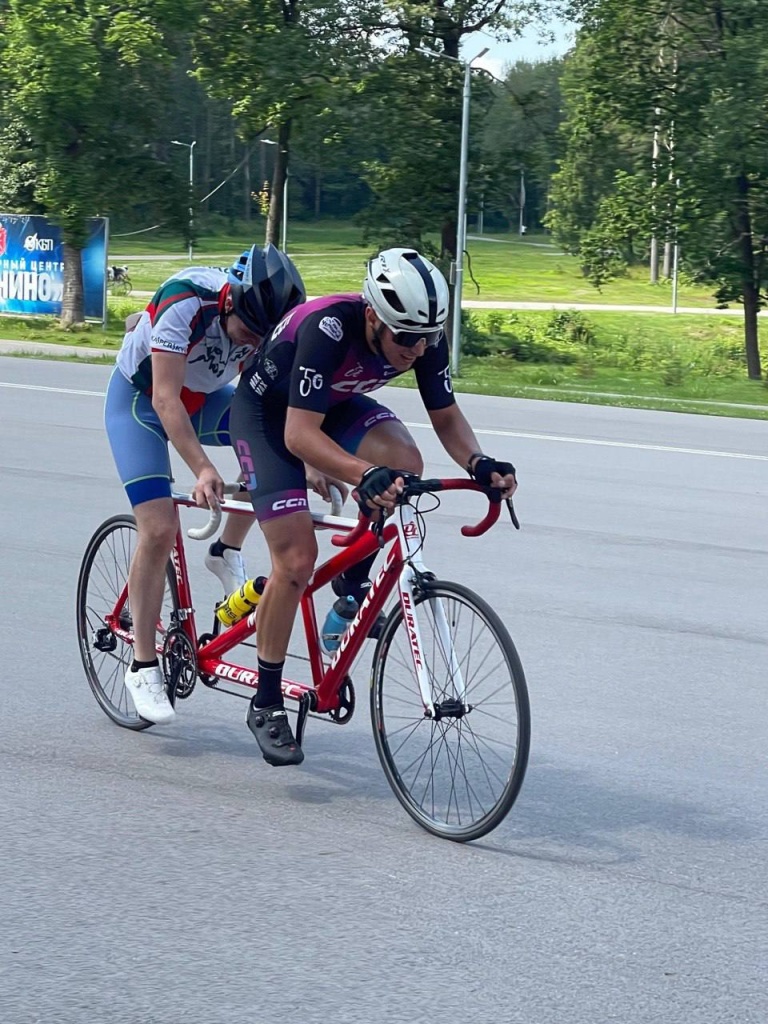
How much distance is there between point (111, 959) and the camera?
385 centimetres

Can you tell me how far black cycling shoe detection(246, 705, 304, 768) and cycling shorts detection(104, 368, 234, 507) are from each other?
899mm

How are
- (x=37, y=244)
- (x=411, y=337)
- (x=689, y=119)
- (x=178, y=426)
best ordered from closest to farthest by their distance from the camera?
(x=411, y=337)
(x=178, y=426)
(x=689, y=119)
(x=37, y=244)

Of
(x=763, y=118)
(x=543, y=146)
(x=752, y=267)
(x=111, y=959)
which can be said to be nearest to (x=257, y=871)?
(x=111, y=959)

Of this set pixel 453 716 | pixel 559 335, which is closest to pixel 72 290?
pixel 559 335

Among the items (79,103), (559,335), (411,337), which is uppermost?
(79,103)

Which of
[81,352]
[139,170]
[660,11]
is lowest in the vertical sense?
[81,352]

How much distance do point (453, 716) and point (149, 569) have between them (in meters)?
1.42

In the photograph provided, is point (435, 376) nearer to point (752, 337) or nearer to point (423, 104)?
point (752, 337)

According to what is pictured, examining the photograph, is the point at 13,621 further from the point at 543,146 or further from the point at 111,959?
the point at 543,146

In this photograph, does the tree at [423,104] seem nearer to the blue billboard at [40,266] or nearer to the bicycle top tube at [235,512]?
the blue billboard at [40,266]

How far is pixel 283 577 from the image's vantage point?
5113mm

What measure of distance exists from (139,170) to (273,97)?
3539mm

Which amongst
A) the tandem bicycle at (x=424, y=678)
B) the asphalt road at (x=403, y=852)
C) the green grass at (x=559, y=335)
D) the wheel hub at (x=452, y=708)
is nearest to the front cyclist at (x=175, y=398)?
the tandem bicycle at (x=424, y=678)

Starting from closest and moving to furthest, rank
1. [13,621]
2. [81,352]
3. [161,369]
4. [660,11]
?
1. [161,369]
2. [13,621]
3. [81,352]
4. [660,11]
